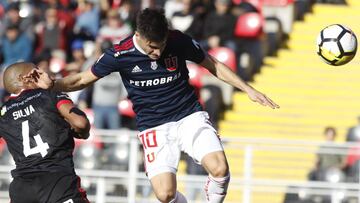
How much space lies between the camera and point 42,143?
385 inches

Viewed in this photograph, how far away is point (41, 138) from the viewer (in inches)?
385

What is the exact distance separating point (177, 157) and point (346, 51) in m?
2.04

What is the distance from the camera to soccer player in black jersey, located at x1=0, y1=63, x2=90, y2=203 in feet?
31.8

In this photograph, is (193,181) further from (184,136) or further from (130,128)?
(184,136)

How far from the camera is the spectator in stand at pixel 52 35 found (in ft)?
66.0

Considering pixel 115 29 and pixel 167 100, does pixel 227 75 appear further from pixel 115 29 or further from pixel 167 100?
pixel 115 29

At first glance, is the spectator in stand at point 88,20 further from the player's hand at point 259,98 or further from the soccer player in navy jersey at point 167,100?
the player's hand at point 259,98

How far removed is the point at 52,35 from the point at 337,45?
30.5ft

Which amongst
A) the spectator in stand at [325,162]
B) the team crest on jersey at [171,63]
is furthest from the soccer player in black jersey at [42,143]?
the spectator in stand at [325,162]

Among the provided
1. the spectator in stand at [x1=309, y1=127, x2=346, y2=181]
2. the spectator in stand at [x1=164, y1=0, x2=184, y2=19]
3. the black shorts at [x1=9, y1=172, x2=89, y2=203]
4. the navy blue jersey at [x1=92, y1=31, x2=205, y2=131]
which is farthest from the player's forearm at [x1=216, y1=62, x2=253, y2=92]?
the spectator in stand at [x1=164, y1=0, x2=184, y2=19]

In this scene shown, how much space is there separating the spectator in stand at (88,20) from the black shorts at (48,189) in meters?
10.5

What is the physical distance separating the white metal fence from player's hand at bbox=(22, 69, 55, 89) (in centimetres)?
575

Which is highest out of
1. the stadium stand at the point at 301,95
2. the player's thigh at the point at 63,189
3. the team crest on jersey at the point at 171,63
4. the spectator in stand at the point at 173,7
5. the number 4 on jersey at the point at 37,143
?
the team crest on jersey at the point at 171,63

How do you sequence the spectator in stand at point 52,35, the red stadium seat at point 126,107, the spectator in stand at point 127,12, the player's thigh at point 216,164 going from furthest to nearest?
1. the spectator in stand at point 52,35
2. the spectator in stand at point 127,12
3. the red stadium seat at point 126,107
4. the player's thigh at point 216,164
